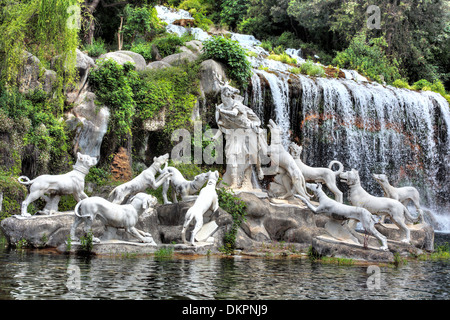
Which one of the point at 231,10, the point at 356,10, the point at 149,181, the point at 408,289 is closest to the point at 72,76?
the point at 149,181

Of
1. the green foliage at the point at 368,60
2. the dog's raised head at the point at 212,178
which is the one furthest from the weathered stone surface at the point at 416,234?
the green foliage at the point at 368,60

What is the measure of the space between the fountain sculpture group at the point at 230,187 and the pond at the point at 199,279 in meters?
1.04

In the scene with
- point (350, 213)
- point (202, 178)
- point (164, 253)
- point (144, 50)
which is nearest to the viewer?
point (164, 253)

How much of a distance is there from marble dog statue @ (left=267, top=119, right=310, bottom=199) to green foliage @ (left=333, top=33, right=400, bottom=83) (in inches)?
683

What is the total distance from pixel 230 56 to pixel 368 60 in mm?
14856

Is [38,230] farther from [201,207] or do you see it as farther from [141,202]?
[201,207]

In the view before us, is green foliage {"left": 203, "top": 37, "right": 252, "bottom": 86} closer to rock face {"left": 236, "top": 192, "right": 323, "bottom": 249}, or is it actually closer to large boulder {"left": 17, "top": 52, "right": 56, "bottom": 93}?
large boulder {"left": 17, "top": 52, "right": 56, "bottom": 93}

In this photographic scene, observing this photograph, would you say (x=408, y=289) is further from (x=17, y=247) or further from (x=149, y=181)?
(x=17, y=247)

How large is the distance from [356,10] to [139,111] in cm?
2152

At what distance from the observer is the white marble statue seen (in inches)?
565

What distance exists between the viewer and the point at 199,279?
805 cm

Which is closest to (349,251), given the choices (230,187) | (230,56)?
(230,187)

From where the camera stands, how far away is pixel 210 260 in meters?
10.4

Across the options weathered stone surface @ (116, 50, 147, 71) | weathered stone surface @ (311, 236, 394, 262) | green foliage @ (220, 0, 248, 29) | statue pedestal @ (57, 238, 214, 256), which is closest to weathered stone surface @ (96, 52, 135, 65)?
weathered stone surface @ (116, 50, 147, 71)
